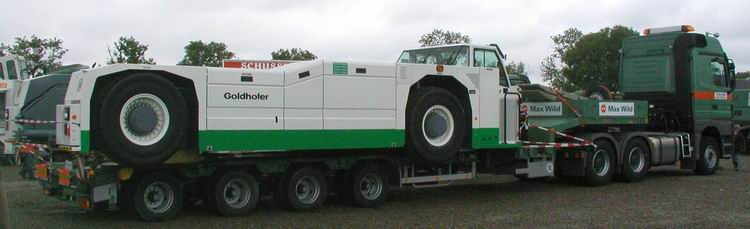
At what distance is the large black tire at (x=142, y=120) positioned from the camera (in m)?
8.82

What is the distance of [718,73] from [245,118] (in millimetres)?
11791

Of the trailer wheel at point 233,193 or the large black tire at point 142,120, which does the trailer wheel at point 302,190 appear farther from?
the large black tire at point 142,120

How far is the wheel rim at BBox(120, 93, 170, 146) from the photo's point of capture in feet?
29.5

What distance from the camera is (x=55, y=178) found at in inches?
380

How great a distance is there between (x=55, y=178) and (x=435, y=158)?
5.22 m

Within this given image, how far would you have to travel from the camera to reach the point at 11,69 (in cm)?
2086

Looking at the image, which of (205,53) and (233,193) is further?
(205,53)

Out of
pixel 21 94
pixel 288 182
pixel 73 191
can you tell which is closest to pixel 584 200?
pixel 288 182

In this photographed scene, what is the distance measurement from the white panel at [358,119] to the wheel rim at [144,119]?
7.19 feet

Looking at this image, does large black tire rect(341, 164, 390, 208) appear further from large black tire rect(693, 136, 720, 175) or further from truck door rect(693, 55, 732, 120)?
large black tire rect(693, 136, 720, 175)

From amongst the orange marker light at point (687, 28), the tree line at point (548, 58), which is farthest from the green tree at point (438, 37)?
the orange marker light at point (687, 28)

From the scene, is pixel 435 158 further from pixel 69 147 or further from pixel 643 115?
pixel 643 115

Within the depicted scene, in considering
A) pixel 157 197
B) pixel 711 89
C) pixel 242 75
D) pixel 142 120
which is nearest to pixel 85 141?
pixel 142 120

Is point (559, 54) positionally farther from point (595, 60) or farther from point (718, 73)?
point (718, 73)
